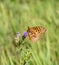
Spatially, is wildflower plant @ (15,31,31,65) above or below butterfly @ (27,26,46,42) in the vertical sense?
below

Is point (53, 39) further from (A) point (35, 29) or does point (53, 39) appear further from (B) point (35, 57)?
(A) point (35, 29)

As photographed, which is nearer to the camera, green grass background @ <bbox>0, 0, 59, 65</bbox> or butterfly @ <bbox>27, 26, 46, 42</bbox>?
butterfly @ <bbox>27, 26, 46, 42</bbox>

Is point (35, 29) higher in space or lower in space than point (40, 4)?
lower

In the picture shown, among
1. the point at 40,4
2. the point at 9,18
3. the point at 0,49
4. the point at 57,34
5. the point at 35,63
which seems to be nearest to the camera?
the point at 35,63

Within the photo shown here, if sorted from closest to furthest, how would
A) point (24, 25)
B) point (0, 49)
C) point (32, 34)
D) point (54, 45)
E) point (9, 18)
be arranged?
point (32, 34) → point (0, 49) → point (54, 45) → point (24, 25) → point (9, 18)

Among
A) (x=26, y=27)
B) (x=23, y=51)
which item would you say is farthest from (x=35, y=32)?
(x=26, y=27)

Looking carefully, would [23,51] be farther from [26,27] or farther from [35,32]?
[26,27]

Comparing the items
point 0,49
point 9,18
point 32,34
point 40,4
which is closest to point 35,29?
point 32,34

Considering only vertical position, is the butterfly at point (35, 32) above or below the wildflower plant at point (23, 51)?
above

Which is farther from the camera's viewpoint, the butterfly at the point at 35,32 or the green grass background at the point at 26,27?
the green grass background at the point at 26,27
